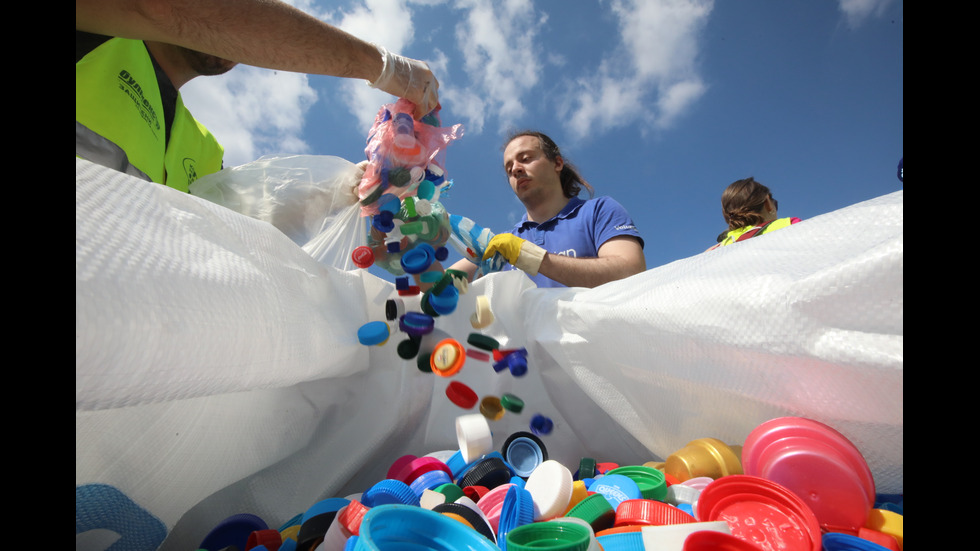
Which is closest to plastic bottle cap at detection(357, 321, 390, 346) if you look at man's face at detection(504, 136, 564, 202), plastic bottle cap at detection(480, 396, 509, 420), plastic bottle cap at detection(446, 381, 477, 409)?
plastic bottle cap at detection(446, 381, 477, 409)

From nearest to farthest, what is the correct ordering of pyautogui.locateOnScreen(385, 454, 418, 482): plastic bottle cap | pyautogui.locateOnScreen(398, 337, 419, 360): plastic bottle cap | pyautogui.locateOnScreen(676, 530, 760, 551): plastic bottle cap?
pyautogui.locateOnScreen(676, 530, 760, 551): plastic bottle cap
pyautogui.locateOnScreen(385, 454, 418, 482): plastic bottle cap
pyautogui.locateOnScreen(398, 337, 419, 360): plastic bottle cap

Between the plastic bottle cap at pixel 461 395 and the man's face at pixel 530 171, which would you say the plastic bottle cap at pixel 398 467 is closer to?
the plastic bottle cap at pixel 461 395

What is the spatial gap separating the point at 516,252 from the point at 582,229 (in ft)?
1.87

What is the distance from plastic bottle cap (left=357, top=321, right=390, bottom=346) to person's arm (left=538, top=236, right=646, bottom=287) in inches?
27.1

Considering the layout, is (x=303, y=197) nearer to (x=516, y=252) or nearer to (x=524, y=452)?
(x=516, y=252)

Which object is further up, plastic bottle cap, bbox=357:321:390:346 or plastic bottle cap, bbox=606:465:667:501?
plastic bottle cap, bbox=357:321:390:346

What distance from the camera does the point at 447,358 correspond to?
43.6 inches

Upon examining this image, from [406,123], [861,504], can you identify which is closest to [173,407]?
[406,123]

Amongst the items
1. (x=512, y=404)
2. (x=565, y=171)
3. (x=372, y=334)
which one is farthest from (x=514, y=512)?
(x=565, y=171)

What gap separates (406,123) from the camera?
1366mm

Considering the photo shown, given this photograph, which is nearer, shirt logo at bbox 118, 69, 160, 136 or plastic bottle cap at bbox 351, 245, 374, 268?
shirt logo at bbox 118, 69, 160, 136

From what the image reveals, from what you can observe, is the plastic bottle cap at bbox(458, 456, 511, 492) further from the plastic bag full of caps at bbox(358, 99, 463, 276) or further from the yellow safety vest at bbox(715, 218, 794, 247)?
the yellow safety vest at bbox(715, 218, 794, 247)

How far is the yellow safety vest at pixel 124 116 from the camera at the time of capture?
3.19ft

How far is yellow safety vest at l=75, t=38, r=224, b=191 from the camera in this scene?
97 cm
